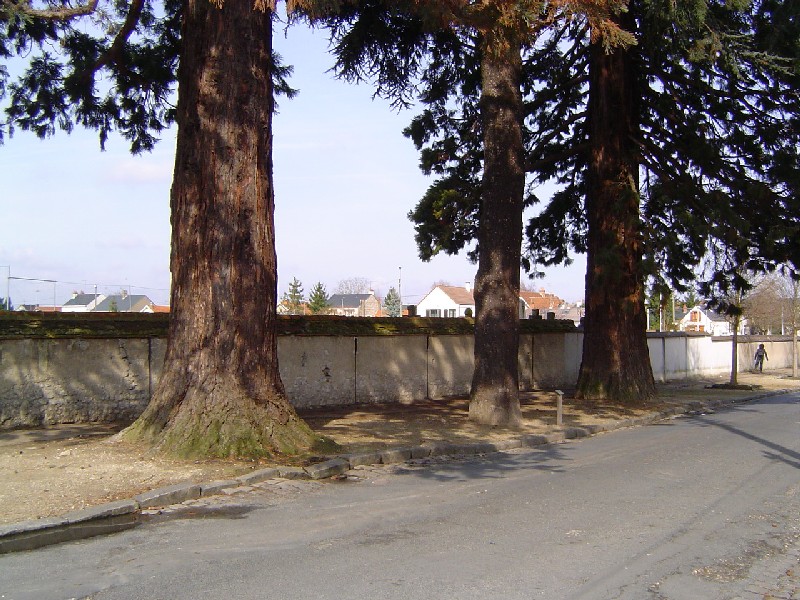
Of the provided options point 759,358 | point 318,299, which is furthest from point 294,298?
point 759,358

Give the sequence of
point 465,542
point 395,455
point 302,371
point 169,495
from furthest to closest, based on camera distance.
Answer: point 302,371, point 395,455, point 169,495, point 465,542

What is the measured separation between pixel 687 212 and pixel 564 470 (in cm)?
829

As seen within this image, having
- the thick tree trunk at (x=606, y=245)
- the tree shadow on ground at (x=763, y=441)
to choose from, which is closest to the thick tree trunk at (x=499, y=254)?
the tree shadow on ground at (x=763, y=441)

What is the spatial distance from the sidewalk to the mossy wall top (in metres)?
1.67

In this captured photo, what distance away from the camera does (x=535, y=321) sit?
24125 millimetres

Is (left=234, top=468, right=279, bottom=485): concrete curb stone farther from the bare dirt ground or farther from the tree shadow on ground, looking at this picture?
the tree shadow on ground

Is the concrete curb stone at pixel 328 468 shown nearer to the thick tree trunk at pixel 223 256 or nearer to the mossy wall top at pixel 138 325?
the thick tree trunk at pixel 223 256

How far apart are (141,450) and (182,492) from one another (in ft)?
6.31

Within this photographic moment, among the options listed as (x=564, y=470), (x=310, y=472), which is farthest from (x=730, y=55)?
(x=310, y=472)

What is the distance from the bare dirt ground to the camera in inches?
315

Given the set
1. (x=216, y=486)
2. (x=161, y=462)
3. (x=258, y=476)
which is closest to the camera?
(x=216, y=486)

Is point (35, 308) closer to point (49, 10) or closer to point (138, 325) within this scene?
point (138, 325)

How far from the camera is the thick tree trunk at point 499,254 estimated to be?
47.1 ft

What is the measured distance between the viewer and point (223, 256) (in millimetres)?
10227
